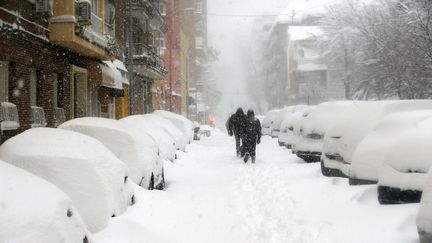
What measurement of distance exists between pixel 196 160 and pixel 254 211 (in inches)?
393

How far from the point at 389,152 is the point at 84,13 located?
48.7 ft

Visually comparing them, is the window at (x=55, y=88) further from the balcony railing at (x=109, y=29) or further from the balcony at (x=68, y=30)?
the balcony railing at (x=109, y=29)

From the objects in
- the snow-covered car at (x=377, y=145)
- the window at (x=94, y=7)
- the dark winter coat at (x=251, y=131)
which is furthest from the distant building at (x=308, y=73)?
the snow-covered car at (x=377, y=145)

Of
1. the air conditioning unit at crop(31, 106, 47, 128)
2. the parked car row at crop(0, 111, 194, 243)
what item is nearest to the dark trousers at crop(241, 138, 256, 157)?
the air conditioning unit at crop(31, 106, 47, 128)

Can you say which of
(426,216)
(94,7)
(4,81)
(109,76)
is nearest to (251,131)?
(4,81)

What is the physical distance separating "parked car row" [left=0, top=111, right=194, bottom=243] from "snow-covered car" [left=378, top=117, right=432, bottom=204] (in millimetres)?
3054

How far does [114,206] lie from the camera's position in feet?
20.8

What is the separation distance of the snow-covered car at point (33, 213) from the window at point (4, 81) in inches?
454

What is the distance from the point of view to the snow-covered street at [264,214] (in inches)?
250

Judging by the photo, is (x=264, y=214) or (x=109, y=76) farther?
(x=109, y=76)

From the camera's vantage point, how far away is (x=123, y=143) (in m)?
8.92

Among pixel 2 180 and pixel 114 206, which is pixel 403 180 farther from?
pixel 2 180

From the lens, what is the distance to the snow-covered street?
634cm

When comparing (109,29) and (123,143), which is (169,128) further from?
(109,29)
